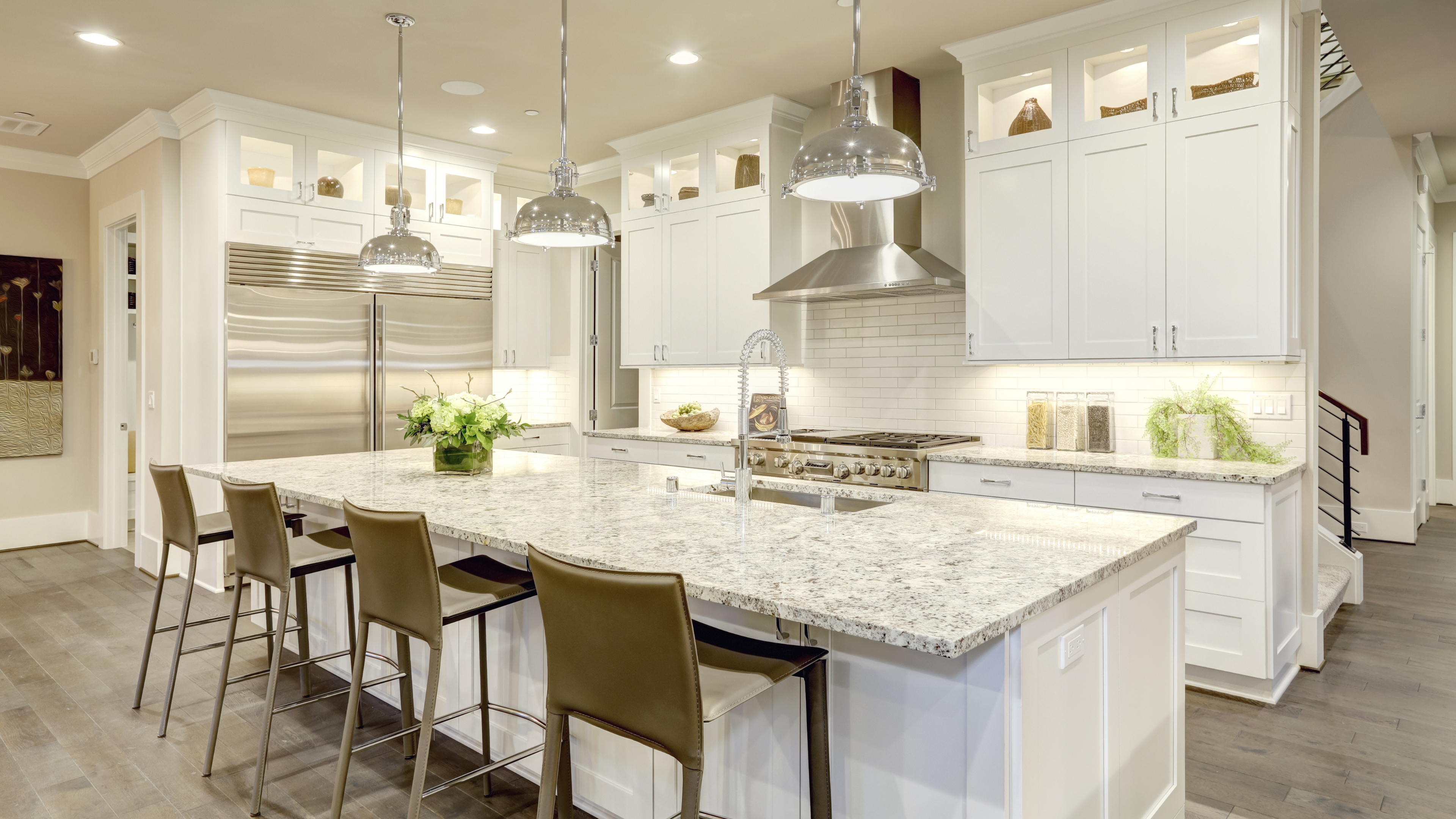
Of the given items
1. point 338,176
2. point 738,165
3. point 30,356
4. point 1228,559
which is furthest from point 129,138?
point 1228,559

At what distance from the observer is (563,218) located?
2812mm

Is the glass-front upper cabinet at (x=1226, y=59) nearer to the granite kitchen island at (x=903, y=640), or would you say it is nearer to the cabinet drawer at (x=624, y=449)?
the granite kitchen island at (x=903, y=640)

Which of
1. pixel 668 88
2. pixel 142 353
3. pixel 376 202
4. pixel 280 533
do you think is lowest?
pixel 280 533

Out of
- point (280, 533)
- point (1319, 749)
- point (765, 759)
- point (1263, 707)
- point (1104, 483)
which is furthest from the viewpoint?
point (1104, 483)

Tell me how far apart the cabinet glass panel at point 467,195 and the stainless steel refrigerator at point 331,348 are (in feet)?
1.39

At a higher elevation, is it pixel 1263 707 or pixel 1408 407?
pixel 1408 407

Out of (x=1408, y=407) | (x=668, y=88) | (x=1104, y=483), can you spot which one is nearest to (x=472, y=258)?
(x=668, y=88)

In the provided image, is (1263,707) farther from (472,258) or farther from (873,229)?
(472,258)

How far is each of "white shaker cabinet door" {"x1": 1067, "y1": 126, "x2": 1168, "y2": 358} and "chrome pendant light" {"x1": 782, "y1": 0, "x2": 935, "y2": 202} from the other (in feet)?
5.99

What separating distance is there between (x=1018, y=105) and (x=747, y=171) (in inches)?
63.8

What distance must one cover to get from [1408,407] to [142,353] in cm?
869

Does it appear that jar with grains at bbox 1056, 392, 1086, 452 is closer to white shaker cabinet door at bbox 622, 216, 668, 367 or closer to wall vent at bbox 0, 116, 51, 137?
white shaker cabinet door at bbox 622, 216, 668, 367

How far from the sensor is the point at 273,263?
192 inches

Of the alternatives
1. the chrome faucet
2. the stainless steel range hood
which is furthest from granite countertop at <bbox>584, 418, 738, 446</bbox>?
the chrome faucet
